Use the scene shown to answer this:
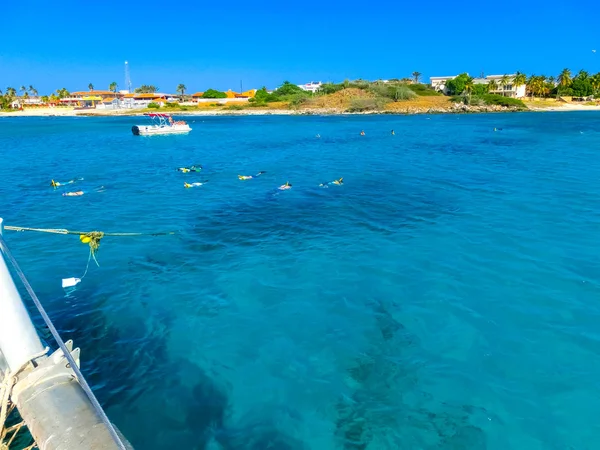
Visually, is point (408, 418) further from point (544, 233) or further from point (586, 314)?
point (544, 233)

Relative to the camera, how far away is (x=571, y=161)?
36125 millimetres

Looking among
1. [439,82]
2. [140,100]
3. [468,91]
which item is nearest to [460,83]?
[468,91]

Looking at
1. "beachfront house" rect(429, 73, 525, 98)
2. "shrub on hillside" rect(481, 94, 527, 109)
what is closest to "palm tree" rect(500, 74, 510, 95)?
"beachfront house" rect(429, 73, 525, 98)

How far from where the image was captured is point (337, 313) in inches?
459

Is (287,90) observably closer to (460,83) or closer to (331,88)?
(331,88)

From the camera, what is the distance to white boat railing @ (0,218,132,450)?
4.01m

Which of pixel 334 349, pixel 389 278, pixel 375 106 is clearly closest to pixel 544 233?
pixel 389 278

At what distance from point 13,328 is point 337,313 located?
8.18 metres

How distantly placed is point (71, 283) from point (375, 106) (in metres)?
131

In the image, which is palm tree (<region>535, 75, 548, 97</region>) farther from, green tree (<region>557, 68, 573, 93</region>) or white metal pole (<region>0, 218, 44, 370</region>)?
white metal pole (<region>0, 218, 44, 370</region>)

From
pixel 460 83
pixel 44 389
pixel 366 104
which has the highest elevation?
pixel 460 83

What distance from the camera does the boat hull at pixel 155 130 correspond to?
64750mm

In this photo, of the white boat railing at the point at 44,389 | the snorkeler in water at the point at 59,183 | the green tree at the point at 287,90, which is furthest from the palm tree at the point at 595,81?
the white boat railing at the point at 44,389

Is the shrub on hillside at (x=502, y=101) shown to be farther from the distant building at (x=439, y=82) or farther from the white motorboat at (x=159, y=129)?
the white motorboat at (x=159, y=129)
